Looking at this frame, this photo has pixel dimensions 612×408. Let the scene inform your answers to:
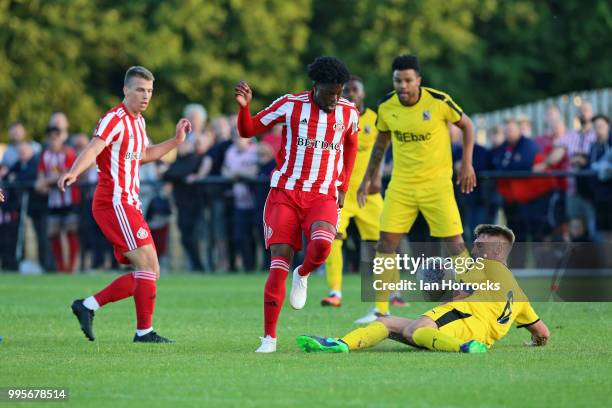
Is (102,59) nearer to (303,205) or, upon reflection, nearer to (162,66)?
(162,66)

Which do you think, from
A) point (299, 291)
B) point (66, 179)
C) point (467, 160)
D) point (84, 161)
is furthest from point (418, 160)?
point (66, 179)

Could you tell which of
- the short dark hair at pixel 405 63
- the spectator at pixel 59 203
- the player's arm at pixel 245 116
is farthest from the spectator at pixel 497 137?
the player's arm at pixel 245 116

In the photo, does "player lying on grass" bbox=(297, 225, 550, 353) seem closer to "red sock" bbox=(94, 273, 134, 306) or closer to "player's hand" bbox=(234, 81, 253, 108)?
"player's hand" bbox=(234, 81, 253, 108)

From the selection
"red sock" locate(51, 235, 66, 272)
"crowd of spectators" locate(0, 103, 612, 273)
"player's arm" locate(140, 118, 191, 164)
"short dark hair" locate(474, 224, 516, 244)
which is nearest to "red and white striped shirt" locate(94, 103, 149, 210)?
"player's arm" locate(140, 118, 191, 164)

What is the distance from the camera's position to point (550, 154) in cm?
2211

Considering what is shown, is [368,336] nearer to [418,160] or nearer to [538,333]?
[538,333]

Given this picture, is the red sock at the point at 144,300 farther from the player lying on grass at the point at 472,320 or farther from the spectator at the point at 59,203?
the spectator at the point at 59,203

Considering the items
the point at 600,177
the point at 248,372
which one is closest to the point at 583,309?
the point at 600,177

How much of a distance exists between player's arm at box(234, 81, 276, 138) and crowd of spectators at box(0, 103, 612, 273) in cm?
1032

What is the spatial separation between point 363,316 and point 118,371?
5234mm

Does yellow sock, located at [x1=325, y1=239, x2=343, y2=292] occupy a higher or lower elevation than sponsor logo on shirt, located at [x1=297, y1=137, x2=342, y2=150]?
lower

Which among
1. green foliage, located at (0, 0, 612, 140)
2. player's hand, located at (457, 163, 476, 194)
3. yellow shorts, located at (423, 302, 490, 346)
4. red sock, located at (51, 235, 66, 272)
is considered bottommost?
yellow shorts, located at (423, 302, 490, 346)

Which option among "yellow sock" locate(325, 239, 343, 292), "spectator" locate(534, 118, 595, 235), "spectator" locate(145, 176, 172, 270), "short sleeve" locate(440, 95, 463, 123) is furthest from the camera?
"spectator" locate(145, 176, 172, 270)

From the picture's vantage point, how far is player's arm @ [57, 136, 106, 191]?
472 inches
